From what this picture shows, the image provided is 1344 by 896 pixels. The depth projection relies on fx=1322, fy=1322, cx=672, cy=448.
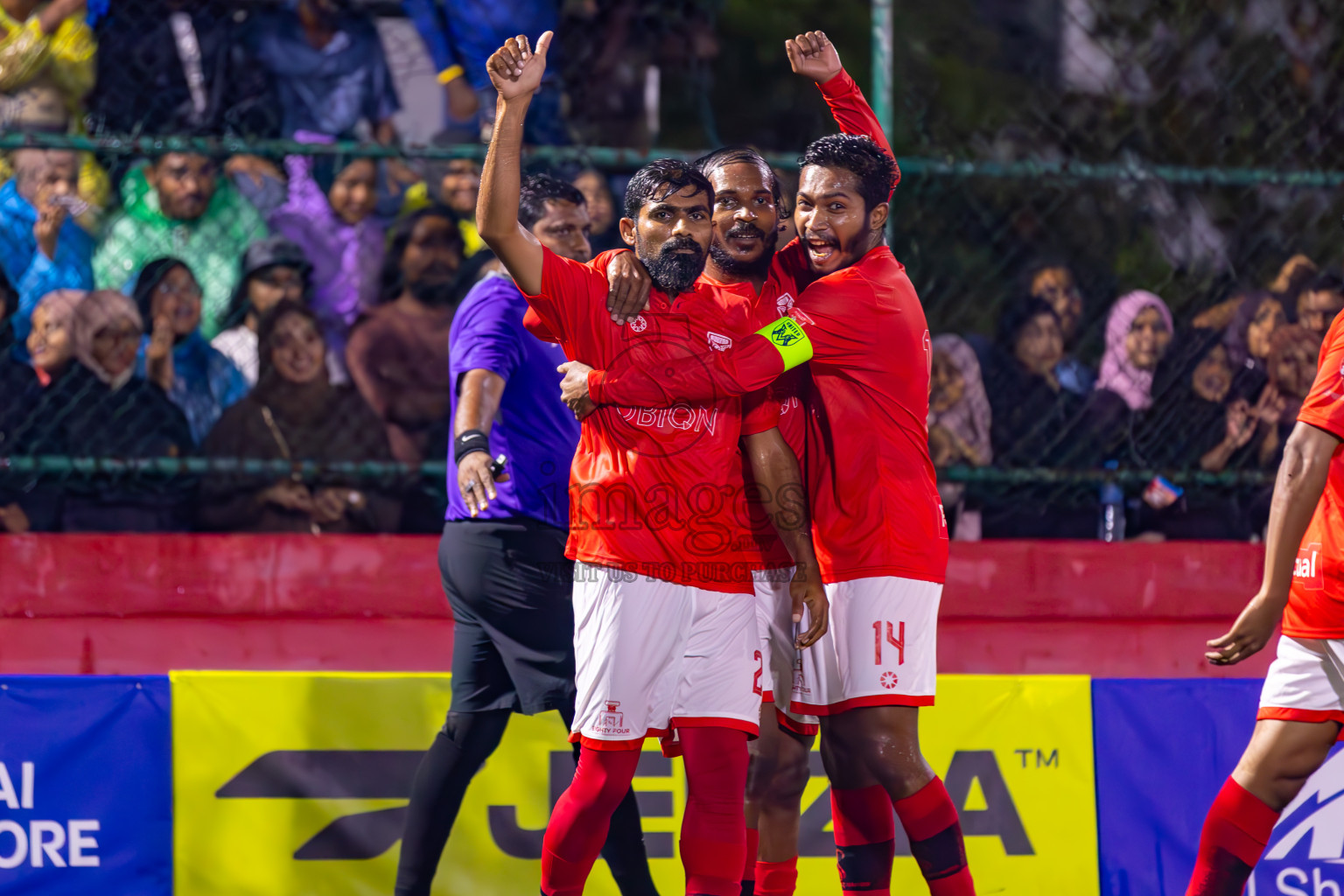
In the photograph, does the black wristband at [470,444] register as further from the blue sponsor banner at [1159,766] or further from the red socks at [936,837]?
the blue sponsor banner at [1159,766]

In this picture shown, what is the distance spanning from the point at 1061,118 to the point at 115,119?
3790 millimetres

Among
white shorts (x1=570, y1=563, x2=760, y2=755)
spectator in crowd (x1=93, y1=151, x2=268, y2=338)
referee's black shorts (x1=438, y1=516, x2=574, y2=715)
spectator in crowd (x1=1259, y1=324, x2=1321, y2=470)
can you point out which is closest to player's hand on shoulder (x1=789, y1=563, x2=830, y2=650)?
white shorts (x1=570, y1=563, x2=760, y2=755)

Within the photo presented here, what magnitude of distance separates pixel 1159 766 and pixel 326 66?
410cm

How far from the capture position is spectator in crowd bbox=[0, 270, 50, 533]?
445 cm

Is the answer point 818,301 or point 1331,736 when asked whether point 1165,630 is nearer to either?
point 1331,736

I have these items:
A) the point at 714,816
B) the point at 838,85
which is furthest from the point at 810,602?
the point at 838,85

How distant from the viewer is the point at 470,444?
333 centimetres

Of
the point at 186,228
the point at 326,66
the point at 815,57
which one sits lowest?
the point at 186,228

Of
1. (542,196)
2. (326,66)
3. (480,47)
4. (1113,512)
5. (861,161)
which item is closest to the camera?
(861,161)

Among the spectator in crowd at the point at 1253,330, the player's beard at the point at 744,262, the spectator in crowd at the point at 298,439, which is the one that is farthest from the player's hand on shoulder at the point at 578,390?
the spectator in crowd at the point at 1253,330

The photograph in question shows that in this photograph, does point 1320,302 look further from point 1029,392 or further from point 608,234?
point 608,234

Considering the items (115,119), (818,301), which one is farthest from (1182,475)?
(115,119)

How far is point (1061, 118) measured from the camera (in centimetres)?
558

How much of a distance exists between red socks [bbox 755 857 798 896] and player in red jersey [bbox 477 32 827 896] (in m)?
0.39
